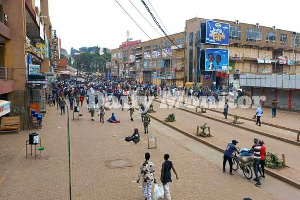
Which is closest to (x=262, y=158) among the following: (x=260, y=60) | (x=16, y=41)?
(x=16, y=41)

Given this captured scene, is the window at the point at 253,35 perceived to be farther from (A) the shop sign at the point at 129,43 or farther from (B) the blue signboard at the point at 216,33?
(A) the shop sign at the point at 129,43

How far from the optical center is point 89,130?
58.2 feet

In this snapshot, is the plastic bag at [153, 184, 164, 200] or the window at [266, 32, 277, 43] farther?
the window at [266, 32, 277, 43]

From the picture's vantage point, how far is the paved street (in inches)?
329

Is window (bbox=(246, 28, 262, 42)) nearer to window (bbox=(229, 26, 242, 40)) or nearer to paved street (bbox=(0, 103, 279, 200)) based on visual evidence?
window (bbox=(229, 26, 242, 40))

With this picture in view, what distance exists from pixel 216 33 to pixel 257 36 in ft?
64.6

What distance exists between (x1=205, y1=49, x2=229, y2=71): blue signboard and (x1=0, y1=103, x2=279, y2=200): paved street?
3640cm

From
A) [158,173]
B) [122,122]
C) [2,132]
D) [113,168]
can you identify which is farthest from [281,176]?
[2,132]

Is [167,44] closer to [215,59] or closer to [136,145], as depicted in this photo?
[215,59]

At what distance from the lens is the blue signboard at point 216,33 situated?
50031 millimetres

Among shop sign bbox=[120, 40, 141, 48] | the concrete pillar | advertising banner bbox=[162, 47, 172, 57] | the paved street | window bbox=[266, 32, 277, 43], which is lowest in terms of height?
the paved street

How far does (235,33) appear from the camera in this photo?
61.0 m

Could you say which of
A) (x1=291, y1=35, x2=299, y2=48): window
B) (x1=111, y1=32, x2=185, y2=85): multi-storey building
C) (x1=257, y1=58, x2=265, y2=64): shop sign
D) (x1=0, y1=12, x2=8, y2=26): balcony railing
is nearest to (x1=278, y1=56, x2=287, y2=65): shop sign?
(x1=257, y1=58, x2=265, y2=64): shop sign

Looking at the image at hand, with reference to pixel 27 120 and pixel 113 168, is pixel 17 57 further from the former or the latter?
pixel 113 168
